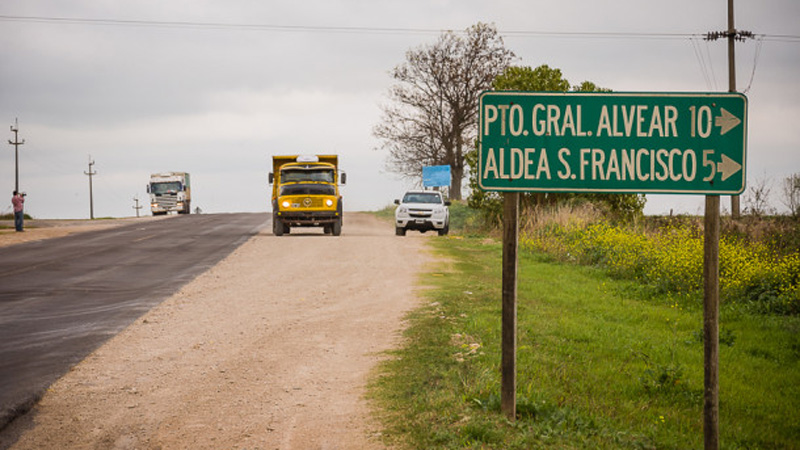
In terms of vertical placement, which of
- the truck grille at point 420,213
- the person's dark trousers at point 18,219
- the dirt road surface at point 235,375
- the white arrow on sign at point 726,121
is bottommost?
the dirt road surface at point 235,375

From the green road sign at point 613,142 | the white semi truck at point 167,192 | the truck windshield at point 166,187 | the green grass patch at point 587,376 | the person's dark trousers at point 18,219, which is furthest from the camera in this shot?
the truck windshield at point 166,187

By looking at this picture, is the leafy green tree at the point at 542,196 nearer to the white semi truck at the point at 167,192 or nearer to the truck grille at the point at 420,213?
the truck grille at the point at 420,213

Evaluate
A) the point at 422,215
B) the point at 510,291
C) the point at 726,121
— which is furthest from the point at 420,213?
the point at 726,121

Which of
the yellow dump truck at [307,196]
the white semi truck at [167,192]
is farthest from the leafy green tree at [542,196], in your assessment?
the white semi truck at [167,192]

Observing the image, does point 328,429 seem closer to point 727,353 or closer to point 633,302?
point 727,353

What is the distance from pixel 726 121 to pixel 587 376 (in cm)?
321

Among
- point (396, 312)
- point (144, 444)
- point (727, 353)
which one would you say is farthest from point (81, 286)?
point (727, 353)

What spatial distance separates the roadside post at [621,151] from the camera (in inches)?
179

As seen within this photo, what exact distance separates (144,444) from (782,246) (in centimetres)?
1466

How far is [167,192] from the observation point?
174 feet

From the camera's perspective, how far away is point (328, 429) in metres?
5.42

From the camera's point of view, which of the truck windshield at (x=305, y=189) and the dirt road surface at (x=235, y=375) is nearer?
the dirt road surface at (x=235, y=375)

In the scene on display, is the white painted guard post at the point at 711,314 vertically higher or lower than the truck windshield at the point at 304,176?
lower

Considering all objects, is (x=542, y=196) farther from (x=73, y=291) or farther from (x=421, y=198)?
(x=73, y=291)
